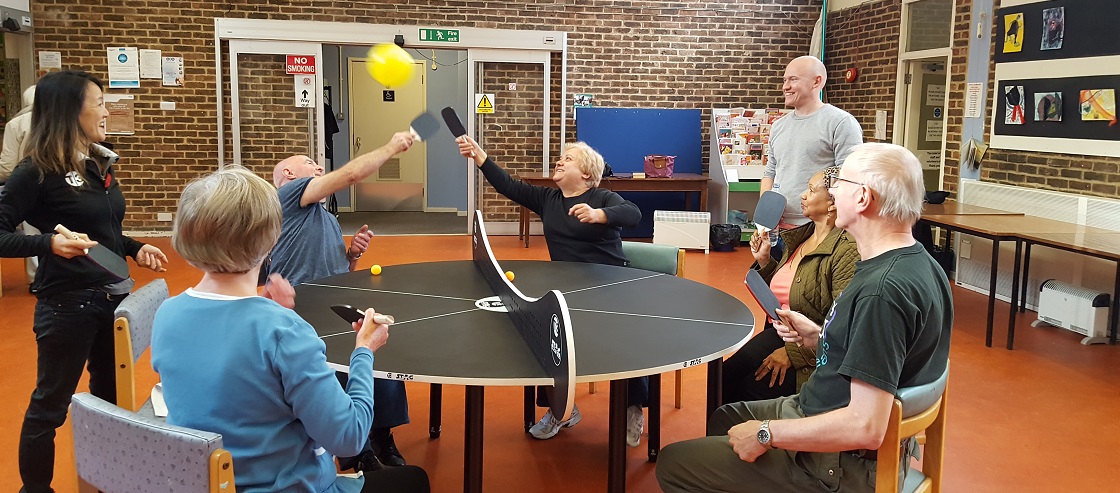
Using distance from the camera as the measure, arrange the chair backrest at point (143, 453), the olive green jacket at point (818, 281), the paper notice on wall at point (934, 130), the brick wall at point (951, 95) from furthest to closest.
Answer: the paper notice on wall at point (934, 130) < the brick wall at point (951, 95) < the olive green jacket at point (818, 281) < the chair backrest at point (143, 453)

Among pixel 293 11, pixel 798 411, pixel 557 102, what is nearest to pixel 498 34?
pixel 557 102

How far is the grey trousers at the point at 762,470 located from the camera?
2.12 m

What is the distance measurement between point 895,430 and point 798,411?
1.55ft

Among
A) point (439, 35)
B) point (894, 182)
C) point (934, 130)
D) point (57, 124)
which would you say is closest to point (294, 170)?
point (57, 124)

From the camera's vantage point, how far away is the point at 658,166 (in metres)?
9.65

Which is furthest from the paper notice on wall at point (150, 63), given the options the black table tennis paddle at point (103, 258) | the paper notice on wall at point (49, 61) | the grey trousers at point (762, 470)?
the grey trousers at point (762, 470)

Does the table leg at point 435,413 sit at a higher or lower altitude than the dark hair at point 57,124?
lower

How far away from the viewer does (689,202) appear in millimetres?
10289

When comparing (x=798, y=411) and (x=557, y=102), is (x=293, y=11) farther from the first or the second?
(x=798, y=411)

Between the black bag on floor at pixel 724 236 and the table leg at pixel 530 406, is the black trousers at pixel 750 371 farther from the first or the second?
the black bag on floor at pixel 724 236

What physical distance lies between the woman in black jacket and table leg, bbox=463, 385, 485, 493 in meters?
1.32

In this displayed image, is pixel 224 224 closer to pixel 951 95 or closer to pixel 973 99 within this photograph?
pixel 973 99

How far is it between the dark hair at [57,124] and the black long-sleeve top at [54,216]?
0.12 ft

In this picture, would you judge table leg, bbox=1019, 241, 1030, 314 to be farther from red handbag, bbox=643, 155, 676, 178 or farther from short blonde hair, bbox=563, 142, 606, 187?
red handbag, bbox=643, 155, 676, 178
